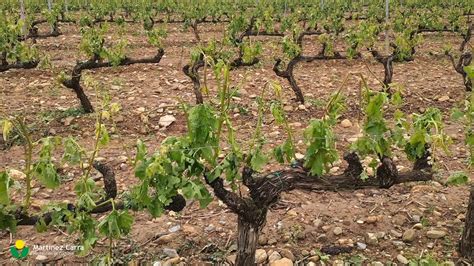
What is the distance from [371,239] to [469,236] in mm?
818

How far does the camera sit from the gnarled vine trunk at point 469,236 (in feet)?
12.8

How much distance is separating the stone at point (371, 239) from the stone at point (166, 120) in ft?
11.9

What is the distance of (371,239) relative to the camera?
171 inches

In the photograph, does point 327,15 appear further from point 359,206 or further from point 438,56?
point 359,206

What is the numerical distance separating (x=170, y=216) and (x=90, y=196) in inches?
61.7

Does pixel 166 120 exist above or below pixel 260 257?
above

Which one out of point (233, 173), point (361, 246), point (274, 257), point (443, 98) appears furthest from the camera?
point (443, 98)

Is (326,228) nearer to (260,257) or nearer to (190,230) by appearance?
(260,257)

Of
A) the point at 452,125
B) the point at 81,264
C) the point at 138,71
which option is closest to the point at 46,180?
the point at 81,264

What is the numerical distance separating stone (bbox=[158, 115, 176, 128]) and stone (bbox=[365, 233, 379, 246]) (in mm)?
3642

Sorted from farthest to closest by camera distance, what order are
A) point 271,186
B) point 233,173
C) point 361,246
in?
point 361,246
point 271,186
point 233,173

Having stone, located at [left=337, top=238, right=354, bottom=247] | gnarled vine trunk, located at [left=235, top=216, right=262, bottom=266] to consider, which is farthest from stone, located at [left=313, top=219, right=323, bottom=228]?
gnarled vine trunk, located at [left=235, top=216, right=262, bottom=266]

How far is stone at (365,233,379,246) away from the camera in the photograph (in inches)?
169

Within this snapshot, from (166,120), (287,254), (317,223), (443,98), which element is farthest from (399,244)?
(443,98)
